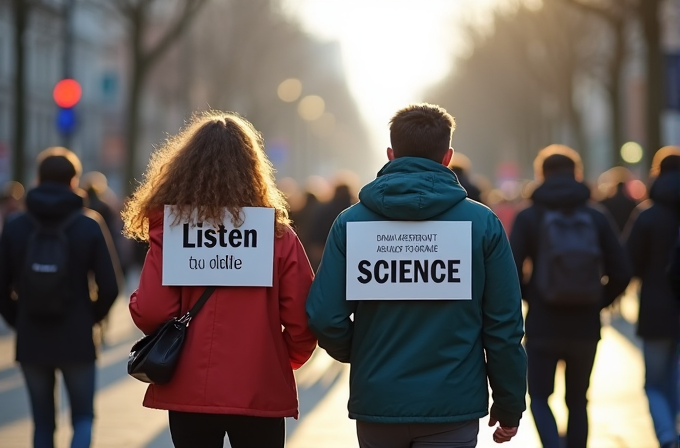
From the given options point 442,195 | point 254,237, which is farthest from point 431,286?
point 254,237

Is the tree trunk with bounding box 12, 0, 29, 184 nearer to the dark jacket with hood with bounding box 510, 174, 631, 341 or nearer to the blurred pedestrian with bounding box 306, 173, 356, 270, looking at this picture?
the blurred pedestrian with bounding box 306, 173, 356, 270

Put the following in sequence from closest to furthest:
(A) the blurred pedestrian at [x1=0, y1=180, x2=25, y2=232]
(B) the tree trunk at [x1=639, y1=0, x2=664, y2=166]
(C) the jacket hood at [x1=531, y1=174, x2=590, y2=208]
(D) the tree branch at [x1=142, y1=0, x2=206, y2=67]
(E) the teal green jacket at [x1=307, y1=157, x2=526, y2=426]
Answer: (E) the teal green jacket at [x1=307, y1=157, x2=526, y2=426]
(C) the jacket hood at [x1=531, y1=174, x2=590, y2=208]
(A) the blurred pedestrian at [x1=0, y1=180, x2=25, y2=232]
(B) the tree trunk at [x1=639, y1=0, x2=664, y2=166]
(D) the tree branch at [x1=142, y1=0, x2=206, y2=67]

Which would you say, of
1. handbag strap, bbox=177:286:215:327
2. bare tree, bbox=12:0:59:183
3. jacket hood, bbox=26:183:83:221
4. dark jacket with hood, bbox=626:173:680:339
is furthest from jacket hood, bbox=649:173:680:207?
bare tree, bbox=12:0:59:183

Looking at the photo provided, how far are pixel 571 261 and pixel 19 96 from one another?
57.3ft

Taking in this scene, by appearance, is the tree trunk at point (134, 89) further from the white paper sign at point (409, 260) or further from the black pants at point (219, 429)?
the white paper sign at point (409, 260)

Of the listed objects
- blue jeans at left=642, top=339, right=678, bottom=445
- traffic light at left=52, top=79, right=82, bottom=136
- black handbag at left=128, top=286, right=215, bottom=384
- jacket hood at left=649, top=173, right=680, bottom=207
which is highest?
traffic light at left=52, top=79, right=82, bottom=136

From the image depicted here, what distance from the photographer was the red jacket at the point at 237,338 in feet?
15.5

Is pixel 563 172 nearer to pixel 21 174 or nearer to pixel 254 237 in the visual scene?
pixel 254 237

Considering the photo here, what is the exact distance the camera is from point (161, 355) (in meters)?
4.72

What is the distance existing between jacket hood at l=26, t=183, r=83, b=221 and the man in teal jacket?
2.57 m

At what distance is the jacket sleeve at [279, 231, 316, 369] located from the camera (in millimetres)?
4836

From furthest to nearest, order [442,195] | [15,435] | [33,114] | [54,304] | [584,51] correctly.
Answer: [33,114] < [584,51] < [15,435] < [54,304] < [442,195]

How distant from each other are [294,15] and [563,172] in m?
54.5

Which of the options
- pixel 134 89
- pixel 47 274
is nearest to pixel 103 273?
pixel 47 274
